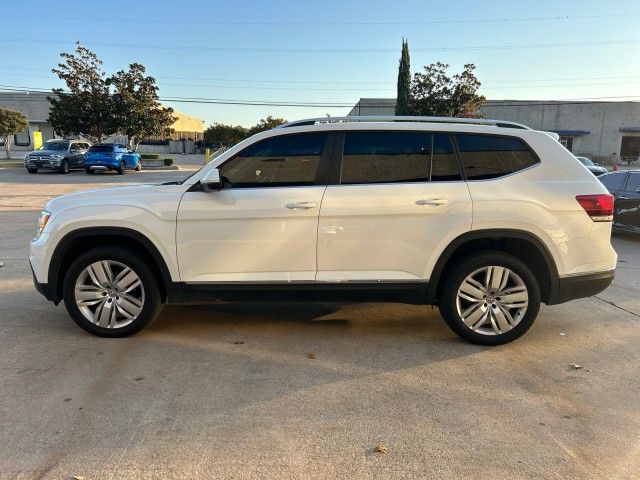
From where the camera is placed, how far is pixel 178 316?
5102mm

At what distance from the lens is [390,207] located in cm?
411

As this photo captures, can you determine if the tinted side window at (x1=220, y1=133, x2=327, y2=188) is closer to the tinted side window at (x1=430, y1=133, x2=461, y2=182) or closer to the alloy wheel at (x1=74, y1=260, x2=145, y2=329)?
the tinted side window at (x1=430, y1=133, x2=461, y2=182)

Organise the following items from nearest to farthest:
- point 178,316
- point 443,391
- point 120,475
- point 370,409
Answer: point 120,475
point 370,409
point 443,391
point 178,316

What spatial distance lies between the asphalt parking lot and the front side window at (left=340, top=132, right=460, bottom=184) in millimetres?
1450

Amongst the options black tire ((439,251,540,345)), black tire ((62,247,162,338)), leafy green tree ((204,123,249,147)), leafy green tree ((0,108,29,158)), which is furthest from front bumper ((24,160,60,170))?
leafy green tree ((204,123,249,147))

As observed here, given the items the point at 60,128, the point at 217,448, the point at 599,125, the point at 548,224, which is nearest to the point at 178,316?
the point at 217,448

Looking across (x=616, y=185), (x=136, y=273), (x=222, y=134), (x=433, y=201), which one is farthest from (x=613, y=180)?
(x=222, y=134)

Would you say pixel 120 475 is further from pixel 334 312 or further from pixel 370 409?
pixel 334 312

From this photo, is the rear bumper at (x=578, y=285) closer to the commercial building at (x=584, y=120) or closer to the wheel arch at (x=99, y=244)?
the wheel arch at (x=99, y=244)

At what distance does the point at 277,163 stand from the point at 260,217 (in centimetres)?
50

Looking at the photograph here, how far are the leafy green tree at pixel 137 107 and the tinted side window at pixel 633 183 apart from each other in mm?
31420

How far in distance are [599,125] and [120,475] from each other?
163 ft

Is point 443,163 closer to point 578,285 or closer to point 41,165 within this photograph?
point 578,285

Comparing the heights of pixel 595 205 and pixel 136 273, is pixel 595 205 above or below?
above
